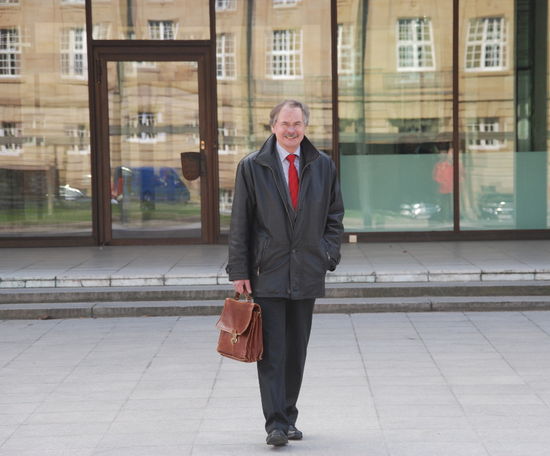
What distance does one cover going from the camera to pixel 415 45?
43.9 feet

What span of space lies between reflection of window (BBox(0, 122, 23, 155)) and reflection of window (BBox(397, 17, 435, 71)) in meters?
5.04

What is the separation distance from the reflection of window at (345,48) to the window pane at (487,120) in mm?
1444

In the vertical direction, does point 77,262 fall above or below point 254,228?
below

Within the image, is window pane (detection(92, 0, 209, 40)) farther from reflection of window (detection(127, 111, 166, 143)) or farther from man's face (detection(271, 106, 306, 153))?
man's face (detection(271, 106, 306, 153))

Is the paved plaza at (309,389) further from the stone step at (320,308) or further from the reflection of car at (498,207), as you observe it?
the reflection of car at (498,207)

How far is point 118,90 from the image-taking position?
13.2m

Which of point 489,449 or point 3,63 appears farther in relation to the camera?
point 3,63

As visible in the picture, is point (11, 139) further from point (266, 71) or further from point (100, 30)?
point (266, 71)

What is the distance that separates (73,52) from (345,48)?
11.5 ft

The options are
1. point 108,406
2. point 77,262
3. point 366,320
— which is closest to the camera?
point 108,406

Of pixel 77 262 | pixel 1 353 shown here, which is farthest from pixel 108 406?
pixel 77 262

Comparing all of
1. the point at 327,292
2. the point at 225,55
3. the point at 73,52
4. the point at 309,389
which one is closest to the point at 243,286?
the point at 309,389

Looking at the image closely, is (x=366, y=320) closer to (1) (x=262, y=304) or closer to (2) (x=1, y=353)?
(2) (x=1, y=353)

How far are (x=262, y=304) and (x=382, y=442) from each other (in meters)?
0.96
